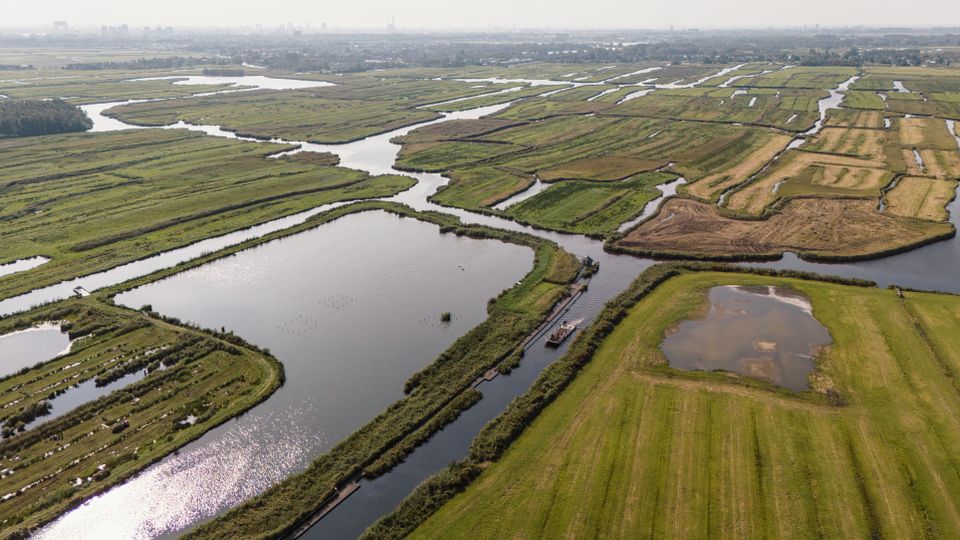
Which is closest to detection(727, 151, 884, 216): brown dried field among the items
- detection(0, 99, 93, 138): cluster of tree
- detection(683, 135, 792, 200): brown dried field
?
detection(683, 135, 792, 200): brown dried field

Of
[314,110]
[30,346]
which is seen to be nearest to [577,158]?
[30,346]

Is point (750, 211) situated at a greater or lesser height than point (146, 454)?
greater

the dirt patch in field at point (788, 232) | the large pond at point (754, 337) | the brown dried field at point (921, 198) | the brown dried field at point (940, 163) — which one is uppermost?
the brown dried field at point (940, 163)

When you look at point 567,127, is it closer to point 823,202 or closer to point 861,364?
point 823,202

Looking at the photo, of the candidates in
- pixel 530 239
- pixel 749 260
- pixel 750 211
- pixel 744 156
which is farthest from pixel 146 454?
pixel 744 156

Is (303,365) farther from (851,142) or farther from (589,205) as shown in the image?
(851,142)

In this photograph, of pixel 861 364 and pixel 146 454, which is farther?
pixel 861 364

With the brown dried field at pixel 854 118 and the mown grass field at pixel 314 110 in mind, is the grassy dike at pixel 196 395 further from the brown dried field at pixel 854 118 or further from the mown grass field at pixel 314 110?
the brown dried field at pixel 854 118

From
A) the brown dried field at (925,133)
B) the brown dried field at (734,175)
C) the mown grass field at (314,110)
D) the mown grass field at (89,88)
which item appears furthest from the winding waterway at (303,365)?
the mown grass field at (89,88)
